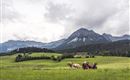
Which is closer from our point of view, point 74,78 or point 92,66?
point 74,78

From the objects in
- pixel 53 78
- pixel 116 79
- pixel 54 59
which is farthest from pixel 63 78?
pixel 54 59

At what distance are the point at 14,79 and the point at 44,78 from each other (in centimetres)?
276

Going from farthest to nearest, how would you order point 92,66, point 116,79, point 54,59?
point 54,59 < point 92,66 < point 116,79

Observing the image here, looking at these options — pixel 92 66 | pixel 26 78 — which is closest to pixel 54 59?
pixel 92 66

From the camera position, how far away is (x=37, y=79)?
28797 millimetres

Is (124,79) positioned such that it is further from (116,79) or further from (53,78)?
(53,78)

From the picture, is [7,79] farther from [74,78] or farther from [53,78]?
[74,78]

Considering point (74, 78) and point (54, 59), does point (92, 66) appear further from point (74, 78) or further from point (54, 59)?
point (54, 59)

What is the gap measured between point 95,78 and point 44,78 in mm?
4727

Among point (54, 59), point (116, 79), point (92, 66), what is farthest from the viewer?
point (54, 59)

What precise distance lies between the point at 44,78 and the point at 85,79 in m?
3.93

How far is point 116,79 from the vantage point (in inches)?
1117

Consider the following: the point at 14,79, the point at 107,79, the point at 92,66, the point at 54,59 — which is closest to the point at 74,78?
the point at 107,79

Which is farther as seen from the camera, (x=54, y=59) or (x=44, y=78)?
(x=54, y=59)
